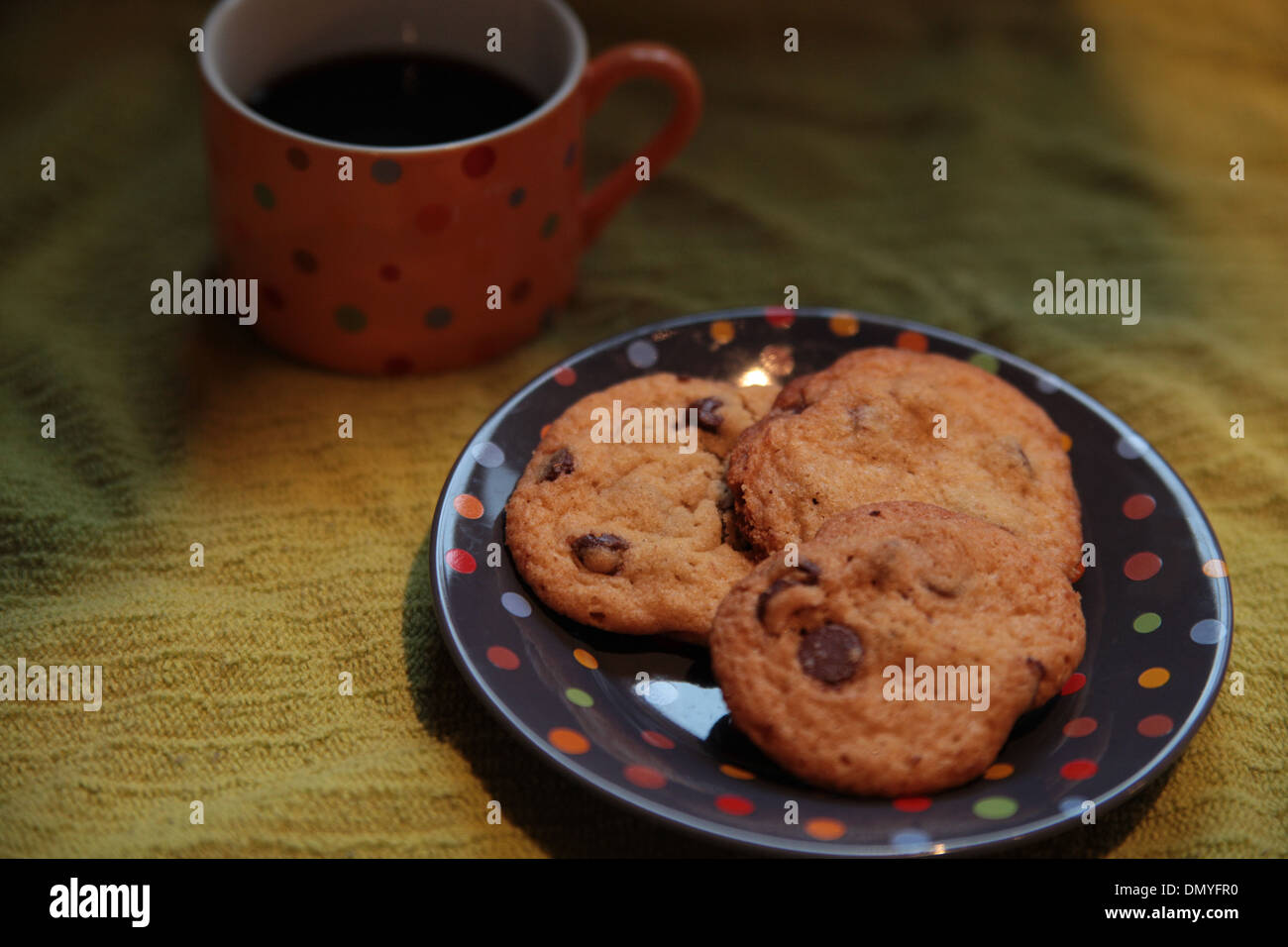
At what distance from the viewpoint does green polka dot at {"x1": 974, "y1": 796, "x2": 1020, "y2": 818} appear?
883mm

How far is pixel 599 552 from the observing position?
104 cm

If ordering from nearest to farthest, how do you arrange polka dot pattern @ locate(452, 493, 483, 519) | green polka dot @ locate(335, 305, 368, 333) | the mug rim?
polka dot pattern @ locate(452, 493, 483, 519)
the mug rim
green polka dot @ locate(335, 305, 368, 333)

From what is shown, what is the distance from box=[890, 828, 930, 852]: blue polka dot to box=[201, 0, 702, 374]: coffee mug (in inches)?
28.3

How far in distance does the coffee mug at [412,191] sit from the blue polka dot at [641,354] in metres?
0.18

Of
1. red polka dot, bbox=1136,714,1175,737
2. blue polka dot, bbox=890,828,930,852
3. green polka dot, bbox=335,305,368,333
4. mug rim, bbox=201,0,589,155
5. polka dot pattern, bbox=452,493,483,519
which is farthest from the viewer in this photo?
green polka dot, bbox=335,305,368,333

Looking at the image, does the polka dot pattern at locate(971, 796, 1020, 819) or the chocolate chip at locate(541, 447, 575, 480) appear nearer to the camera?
the polka dot pattern at locate(971, 796, 1020, 819)

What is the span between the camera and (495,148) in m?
1.23

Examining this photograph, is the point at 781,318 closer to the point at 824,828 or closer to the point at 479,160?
the point at 479,160

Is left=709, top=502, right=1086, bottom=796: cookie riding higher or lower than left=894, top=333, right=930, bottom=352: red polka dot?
lower

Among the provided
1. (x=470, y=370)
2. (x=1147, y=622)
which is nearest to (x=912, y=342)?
(x=1147, y=622)

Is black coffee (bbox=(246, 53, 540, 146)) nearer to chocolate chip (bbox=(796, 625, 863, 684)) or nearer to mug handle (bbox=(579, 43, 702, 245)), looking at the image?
mug handle (bbox=(579, 43, 702, 245))

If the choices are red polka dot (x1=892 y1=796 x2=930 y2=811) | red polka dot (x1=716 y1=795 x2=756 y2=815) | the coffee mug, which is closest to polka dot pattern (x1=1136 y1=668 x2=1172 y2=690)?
red polka dot (x1=892 y1=796 x2=930 y2=811)

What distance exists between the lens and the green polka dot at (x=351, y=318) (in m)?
1.31

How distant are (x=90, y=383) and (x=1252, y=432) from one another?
1.22 m
